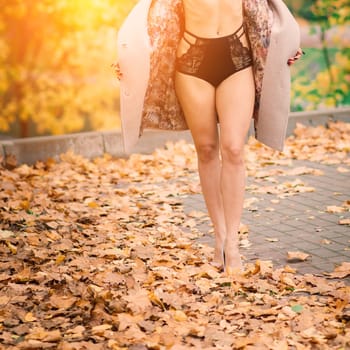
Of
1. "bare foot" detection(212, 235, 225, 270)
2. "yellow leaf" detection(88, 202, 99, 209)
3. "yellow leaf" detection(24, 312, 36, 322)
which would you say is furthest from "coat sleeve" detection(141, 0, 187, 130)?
"yellow leaf" detection(88, 202, 99, 209)

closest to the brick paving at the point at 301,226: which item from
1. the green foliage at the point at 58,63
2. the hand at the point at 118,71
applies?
the hand at the point at 118,71

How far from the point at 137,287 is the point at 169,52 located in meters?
1.51

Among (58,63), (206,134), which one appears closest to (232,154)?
(206,134)

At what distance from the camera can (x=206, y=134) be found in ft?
15.1

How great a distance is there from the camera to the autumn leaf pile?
3557 millimetres

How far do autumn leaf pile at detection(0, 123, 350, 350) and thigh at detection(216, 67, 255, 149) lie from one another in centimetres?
84

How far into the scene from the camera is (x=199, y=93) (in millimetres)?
4449

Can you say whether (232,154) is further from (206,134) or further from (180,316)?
(180,316)

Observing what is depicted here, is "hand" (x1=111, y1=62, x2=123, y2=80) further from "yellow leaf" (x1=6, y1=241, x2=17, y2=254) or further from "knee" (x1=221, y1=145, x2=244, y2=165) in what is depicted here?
"yellow leaf" (x1=6, y1=241, x2=17, y2=254)

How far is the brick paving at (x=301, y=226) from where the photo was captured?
491 centimetres

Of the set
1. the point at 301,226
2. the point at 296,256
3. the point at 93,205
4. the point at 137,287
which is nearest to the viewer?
the point at 137,287

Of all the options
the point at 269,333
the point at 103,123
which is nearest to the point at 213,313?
the point at 269,333

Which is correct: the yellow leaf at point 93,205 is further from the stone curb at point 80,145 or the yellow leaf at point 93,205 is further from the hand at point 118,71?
the hand at point 118,71

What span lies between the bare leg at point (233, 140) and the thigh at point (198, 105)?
71 mm
